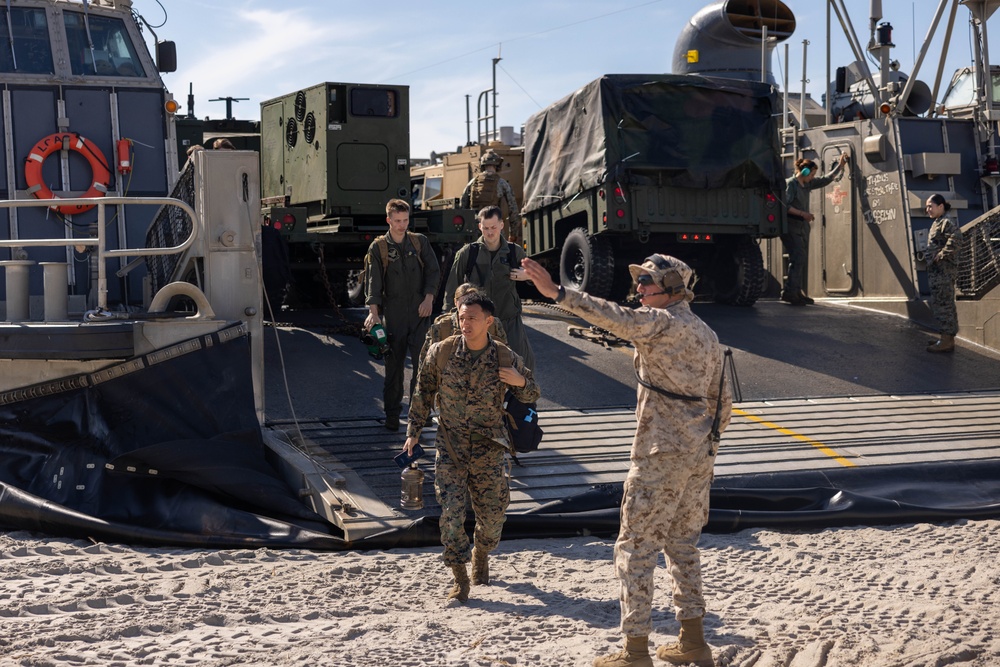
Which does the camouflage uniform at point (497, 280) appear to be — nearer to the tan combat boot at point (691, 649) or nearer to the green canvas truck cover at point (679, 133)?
the tan combat boot at point (691, 649)

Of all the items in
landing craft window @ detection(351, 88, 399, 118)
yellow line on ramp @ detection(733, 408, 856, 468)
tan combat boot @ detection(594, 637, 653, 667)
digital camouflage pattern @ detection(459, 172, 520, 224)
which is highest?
landing craft window @ detection(351, 88, 399, 118)

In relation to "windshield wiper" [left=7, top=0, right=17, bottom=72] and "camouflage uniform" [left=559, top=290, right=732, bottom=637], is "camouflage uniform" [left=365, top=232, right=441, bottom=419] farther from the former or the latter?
"windshield wiper" [left=7, top=0, right=17, bottom=72]

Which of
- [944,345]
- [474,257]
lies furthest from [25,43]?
[944,345]

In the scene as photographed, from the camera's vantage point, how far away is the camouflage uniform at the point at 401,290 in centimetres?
806

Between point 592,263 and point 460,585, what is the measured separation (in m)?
8.71

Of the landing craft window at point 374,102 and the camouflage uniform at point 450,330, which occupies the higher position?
the landing craft window at point 374,102

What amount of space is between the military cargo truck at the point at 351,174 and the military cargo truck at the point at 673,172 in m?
1.90

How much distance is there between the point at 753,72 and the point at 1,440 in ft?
45.5

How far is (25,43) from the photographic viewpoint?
425 inches

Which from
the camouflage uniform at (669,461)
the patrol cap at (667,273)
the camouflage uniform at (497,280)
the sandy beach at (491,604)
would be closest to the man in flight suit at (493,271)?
the camouflage uniform at (497,280)

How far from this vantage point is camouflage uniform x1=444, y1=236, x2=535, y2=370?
24.4 ft

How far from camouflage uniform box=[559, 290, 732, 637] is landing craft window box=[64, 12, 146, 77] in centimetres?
802

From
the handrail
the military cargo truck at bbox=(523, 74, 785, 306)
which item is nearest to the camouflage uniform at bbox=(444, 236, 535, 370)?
the handrail

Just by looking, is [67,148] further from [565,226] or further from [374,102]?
[565,226]
